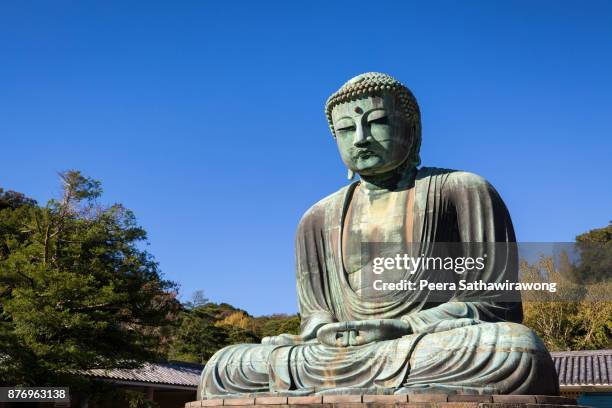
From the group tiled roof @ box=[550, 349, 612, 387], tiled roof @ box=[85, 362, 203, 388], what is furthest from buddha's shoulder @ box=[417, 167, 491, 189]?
tiled roof @ box=[85, 362, 203, 388]

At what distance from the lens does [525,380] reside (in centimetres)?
520

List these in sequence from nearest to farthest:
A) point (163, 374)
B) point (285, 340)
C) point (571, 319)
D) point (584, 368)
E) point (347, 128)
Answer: point (285, 340) < point (347, 128) < point (584, 368) < point (163, 374) < point (571, 319)

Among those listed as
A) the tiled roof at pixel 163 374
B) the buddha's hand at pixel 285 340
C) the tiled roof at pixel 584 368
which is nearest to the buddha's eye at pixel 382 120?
the buddha's hand at pixel 285 340

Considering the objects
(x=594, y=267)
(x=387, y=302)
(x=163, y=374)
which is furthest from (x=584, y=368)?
(x=387, y=302)

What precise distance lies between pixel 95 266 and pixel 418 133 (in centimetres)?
972

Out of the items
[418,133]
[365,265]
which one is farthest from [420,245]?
[418,133]

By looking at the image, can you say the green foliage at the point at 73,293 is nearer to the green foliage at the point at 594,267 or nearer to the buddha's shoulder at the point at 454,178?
the buddha's shoulder at the point at 454,178

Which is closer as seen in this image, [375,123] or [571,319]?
[375,123]

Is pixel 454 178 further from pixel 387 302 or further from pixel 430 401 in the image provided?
pixel 430 401

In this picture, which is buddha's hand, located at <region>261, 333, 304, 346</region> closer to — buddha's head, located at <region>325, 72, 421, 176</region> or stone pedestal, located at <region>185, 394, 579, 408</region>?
stone pedestal, located at <region>185, 394, 579, 408</region>

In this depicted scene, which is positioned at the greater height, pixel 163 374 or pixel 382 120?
pixel 382 120

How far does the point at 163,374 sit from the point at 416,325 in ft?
52.3

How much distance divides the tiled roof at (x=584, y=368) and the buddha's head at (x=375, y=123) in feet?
36.2

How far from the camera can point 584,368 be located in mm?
17109
